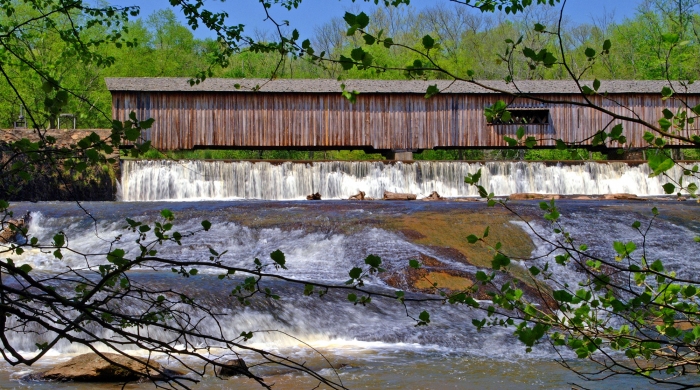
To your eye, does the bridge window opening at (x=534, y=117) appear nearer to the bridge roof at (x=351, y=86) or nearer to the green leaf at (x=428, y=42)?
the bridge roof at (x=351, y=86)

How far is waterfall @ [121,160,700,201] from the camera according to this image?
24.4 m

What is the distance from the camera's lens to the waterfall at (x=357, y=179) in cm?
2442

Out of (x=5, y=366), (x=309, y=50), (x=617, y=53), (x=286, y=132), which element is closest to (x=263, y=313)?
(x=5, y=366)

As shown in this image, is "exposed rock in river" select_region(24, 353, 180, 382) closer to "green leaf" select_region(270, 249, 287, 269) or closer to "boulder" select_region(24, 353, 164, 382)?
"boulder" select_region(24, 353, 164, 382)

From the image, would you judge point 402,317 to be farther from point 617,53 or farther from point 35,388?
point 617,53

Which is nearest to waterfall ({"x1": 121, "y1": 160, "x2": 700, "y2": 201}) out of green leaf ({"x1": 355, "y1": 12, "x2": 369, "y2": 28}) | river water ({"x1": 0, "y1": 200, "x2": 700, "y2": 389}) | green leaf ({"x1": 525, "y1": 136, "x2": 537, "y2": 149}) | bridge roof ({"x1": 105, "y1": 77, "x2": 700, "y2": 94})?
bridge roof ({"x1": 105, "y1": 77, "x2": 700, "y2": 94})

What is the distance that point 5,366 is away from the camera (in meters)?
7.05

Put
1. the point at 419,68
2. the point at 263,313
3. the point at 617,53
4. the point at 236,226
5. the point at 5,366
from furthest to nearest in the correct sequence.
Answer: the point at 617,53, the point at 236,226, the point at 263,313, the point at 5,366, the point at 419,68

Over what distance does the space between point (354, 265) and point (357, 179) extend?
44.8 feet

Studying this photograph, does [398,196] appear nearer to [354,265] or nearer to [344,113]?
[344,113]

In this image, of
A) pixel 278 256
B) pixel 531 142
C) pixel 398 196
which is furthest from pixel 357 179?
pixel 278 256

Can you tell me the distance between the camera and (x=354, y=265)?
1141cm

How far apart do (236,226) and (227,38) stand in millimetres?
9592

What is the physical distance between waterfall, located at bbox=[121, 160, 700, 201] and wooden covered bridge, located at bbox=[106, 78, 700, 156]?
4401 mm
